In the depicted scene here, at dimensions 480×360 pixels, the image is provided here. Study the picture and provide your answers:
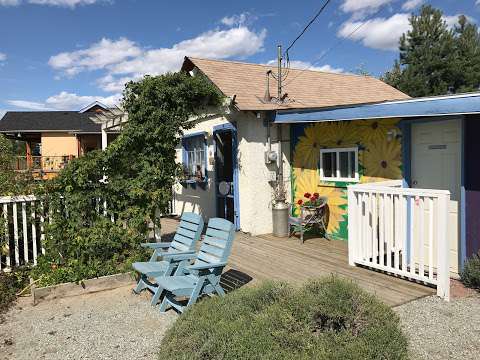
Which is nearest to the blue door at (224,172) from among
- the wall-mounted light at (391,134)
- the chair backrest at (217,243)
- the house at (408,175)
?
the house at (408,175)

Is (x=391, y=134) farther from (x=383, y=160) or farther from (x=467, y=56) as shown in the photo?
(x=467, y=56)

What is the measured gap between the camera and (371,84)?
41.9 ft

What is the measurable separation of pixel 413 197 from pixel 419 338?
6.16ft

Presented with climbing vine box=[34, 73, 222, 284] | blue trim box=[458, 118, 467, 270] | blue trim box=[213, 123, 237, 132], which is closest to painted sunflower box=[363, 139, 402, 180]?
blue trim box=[458, 118, 467, 270]

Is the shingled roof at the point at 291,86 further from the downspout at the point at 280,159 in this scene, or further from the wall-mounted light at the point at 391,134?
the wall-mounted light at the point at 391,134

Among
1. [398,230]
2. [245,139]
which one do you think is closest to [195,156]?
[245,139]

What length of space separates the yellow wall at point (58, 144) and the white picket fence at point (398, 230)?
24.1 meters

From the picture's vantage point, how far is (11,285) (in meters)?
5.27

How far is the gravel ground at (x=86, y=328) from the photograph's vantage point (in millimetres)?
3705

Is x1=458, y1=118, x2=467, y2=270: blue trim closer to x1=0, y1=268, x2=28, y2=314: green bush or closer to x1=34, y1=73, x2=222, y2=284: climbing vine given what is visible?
x1=34, y1=73, x2=222, y2=284: climbing vine

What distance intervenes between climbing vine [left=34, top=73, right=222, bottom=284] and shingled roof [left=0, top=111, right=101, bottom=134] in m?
19.7

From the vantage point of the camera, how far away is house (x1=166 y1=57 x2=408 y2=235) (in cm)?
851

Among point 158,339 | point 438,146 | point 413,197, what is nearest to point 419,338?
point 413,197

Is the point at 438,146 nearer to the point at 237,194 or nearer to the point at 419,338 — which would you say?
the point at 419,338
